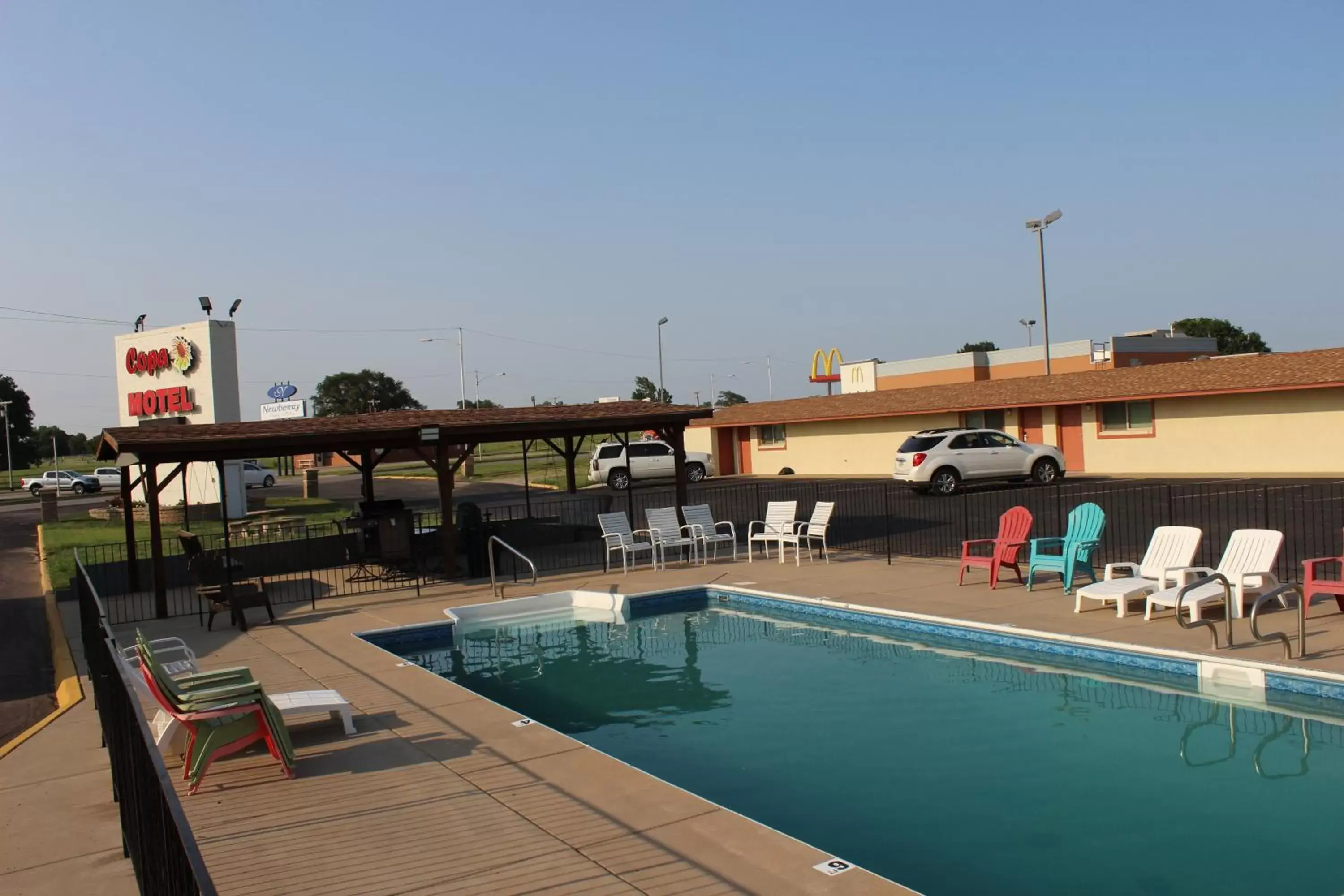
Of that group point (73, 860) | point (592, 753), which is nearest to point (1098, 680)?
point (592, 753)

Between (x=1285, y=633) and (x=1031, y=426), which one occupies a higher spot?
(x=1031, y=426)

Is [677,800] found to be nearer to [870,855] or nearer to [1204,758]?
[870,855]

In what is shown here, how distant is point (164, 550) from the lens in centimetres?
2509

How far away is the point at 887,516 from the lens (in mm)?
16625

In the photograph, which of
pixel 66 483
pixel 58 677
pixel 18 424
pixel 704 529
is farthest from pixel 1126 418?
pixel 18 424

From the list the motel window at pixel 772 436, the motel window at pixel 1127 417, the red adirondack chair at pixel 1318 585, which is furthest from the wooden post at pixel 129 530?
the motel window at pixel 772 436

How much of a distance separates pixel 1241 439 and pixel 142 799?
30.3 m

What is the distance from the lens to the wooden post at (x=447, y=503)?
17.7 meters

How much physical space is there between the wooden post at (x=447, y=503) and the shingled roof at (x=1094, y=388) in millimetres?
20760

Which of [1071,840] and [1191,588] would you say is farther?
[1191,588]

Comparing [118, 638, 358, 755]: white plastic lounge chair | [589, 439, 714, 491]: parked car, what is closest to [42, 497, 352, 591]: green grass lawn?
[589, 439, 714, 491]: parked car

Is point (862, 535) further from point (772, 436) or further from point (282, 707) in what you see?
point (772, 436)

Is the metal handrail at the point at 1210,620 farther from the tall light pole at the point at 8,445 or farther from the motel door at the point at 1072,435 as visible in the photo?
the tall light pole at the point at 8,445

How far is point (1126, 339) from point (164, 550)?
47.4 meters
